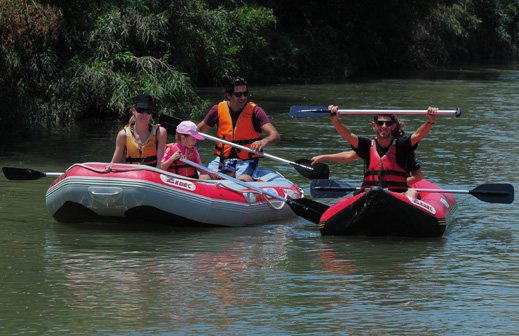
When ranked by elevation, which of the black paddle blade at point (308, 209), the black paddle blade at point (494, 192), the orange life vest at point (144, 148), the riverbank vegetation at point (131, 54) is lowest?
the black paddle blade at point (308, 209)

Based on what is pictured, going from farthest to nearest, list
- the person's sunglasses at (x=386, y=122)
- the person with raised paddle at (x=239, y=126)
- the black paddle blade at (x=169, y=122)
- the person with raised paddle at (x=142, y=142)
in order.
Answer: the black paddle blade at (x=169, y=122)
the person with raised paddle at (x=239, y=126)
the person with raised paddle at (x=142, y=142)
the person's sunglasses at (x=386, y=122)

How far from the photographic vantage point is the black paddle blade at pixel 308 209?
32.3 feet

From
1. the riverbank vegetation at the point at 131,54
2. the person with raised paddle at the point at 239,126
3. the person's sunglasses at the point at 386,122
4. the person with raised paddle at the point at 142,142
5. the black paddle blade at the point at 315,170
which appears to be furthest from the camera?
the riverbank vegetation at the point at 131,54

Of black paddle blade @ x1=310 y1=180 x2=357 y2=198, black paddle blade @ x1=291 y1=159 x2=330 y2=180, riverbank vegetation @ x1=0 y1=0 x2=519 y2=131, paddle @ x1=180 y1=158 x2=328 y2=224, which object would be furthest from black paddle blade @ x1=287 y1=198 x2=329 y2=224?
riverbank vegetation @ x1=0 y1=0 x2=519 y2=131

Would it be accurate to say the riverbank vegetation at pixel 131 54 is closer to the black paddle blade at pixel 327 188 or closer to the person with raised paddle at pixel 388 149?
the black paddle blade at pixel 327 188

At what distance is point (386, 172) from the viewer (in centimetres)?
939

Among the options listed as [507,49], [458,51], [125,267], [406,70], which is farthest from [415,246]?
[507,49]

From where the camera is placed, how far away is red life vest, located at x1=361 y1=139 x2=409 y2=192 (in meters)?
9.35

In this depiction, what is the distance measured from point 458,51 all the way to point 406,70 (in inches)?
284

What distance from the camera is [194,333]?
6.45 meters

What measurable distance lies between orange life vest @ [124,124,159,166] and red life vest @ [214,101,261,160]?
3.36 ft

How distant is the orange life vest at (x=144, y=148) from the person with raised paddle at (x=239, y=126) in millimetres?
890

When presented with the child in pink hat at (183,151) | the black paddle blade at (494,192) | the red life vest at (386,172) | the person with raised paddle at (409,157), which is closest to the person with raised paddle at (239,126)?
the child in pink hat at (183,151)

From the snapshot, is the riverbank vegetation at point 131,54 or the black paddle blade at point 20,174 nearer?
the black paddle blade at point 20,174
